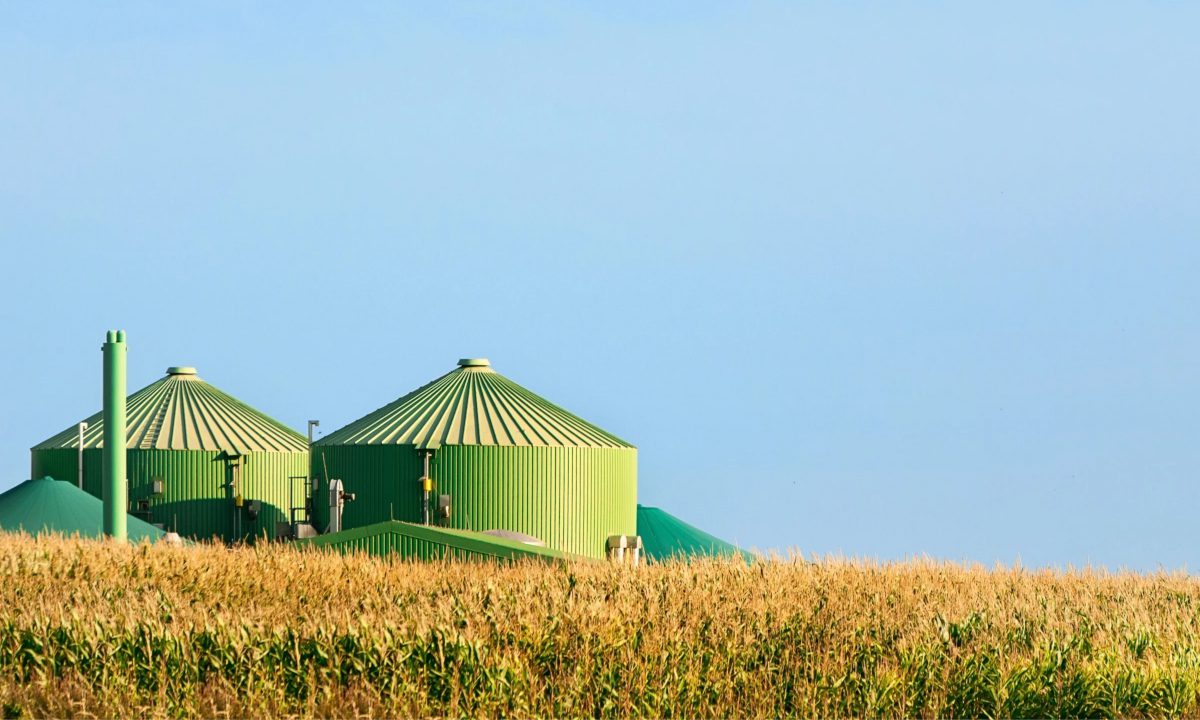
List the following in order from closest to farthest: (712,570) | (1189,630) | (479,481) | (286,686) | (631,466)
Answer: (286,686)
(1189,630)
(712,570)
(479,481)
(631,466)

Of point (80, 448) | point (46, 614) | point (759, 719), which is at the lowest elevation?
point (759, 719)

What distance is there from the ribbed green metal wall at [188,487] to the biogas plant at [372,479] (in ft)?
→ 0.12

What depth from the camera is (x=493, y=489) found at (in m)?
36.6

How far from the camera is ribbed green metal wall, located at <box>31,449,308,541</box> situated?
41781mm

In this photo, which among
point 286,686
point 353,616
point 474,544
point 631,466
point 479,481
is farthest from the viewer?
point 631,466

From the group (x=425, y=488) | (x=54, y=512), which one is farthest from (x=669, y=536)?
(x=54, y=512)

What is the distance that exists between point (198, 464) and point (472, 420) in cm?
884

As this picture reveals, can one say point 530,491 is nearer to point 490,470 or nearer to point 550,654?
point 490,470

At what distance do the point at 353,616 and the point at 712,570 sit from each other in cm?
914

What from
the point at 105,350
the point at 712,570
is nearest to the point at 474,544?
the point at 712,570

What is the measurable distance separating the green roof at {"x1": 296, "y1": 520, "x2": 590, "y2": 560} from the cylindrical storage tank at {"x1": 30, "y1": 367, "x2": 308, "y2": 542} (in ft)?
34.4

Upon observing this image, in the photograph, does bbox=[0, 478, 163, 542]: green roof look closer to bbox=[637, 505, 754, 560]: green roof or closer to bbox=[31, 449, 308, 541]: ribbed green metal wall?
bbox=[31, 449, 308, 541]: ribbed green metal wall

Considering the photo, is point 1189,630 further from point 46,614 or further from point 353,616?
point 46,614

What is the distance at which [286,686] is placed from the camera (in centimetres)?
1612
